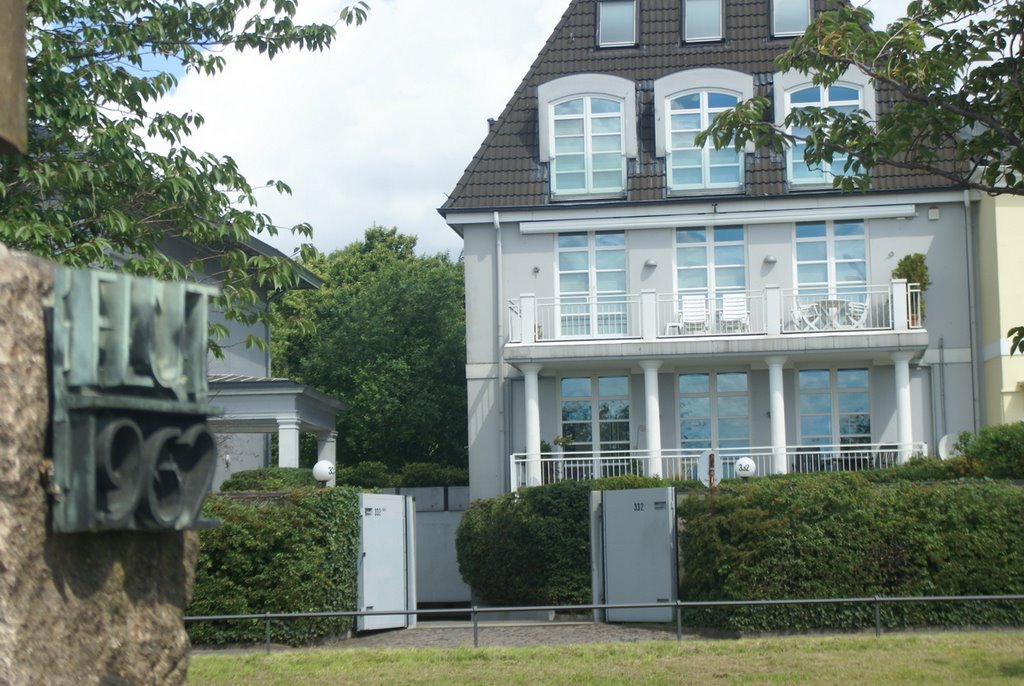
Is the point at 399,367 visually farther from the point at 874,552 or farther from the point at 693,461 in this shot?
the point at 874,552

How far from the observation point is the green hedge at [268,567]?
17438mm

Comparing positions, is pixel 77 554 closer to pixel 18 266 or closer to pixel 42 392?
pixel 42 392

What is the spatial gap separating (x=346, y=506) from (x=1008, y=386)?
15729mm

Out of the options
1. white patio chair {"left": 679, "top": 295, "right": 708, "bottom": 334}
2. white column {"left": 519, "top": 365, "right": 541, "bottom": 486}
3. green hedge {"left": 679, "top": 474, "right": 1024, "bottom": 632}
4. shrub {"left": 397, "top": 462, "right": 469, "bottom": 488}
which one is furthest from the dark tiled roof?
green hedge {"left": 679, "top": 474, "right": 1024, "bottom": 632}

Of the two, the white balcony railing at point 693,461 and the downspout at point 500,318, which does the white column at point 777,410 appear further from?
the downspout at point 500,318

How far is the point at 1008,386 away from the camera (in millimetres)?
27922

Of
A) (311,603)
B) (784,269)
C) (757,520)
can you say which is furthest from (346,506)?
(784,269)

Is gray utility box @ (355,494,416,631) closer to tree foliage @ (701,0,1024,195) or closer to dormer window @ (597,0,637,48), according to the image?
tree foliage @ (701,0,1024,195)

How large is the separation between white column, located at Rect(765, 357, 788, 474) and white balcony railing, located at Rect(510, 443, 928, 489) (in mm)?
42

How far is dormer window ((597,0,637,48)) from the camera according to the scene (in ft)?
105

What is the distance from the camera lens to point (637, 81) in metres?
31.2

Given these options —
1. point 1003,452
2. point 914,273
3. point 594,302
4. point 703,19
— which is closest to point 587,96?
point 703,19

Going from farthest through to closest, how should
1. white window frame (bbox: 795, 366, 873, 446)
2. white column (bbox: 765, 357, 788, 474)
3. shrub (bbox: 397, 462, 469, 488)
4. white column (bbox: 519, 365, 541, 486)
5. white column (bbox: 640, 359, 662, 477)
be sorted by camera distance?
shrub (bbox: 397, 462, 469, 488) → white window frame (bbox: 795, 366, 873, 446) → white column (bbox: 640, 359, 662, 477) → white column (bbox: 519, 365, 541, 486) → white column (bbox: 765, 357, 788, 474)

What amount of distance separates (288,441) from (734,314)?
988cm
